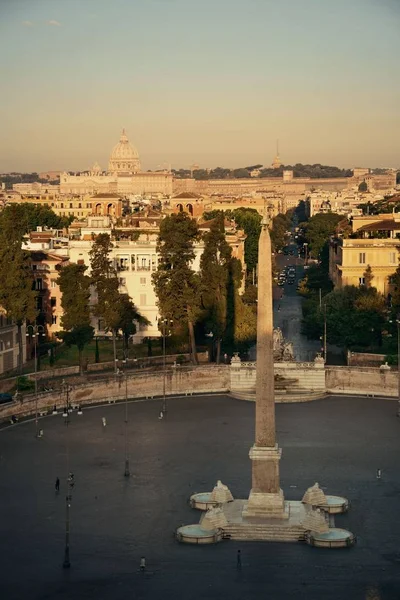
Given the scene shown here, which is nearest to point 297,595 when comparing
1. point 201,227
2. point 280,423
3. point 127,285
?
point 280,423

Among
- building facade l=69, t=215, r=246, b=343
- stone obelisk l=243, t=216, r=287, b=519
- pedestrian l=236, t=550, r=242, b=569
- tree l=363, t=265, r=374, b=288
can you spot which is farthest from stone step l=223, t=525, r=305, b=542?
tree l=363, t=265, r=374, b=288

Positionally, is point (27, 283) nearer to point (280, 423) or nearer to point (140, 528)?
point (280, 423)

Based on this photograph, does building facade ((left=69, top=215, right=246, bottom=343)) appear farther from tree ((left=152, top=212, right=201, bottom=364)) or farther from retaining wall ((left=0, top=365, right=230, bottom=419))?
retaining wall ((left=0, top=365, right=230, bottom=419))

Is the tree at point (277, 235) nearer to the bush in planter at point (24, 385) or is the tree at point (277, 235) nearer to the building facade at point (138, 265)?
the building facade at point (138, 265)

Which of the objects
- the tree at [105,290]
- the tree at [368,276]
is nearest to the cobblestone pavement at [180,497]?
the tree at [105,290]

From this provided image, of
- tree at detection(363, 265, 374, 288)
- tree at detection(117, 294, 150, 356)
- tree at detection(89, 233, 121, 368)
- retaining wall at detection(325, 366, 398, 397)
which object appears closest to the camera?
retaining wall at detection(325, 366, 398, 397)

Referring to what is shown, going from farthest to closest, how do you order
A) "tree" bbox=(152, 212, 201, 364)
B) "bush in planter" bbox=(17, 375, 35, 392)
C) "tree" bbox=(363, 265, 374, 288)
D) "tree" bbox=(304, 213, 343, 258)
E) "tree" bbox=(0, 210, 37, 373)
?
1. "tree" bbox=(304, 213, 343, 258)
2. "tree" bbox=(363, 265, 374, 288)
3. "tree" bbox=(152, 212, 201, 364)
4. "tree" bbox=(0, 210, 37, 373)
5. "bush in planter" bbox=(17, 375, 35, 392)

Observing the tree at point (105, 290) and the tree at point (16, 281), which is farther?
the tree at point (105, 290)
